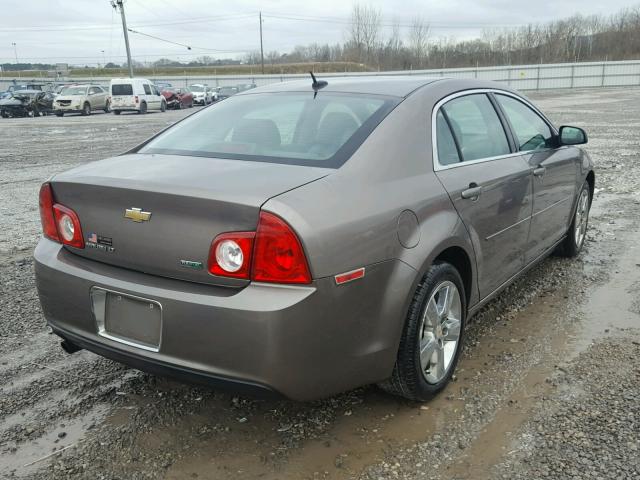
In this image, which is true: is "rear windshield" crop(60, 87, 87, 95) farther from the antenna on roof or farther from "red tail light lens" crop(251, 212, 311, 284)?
"red tail light lens" crop(251, 212, 311, 284)

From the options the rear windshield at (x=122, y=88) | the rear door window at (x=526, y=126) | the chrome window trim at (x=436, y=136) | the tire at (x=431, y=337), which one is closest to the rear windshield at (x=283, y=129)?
the chrome window trim at (x=436, y=136)

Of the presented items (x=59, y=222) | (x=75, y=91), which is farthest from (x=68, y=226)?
(x=75, y=91)

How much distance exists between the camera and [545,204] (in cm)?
418

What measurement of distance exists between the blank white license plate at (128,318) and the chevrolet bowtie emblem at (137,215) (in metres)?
0.32

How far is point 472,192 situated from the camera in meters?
3.15

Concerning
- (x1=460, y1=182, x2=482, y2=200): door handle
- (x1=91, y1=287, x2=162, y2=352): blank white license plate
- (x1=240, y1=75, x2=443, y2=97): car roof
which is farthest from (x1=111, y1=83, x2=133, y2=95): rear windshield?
(x1=91, y1=287, x2=162, y2=352): blank white license plate

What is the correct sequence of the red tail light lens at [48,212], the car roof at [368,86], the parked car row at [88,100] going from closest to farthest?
the red tail light lens at [48,212]
the car roof at [368,86]
the parked car row at [88,100]

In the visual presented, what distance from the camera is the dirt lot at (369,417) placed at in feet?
8.23

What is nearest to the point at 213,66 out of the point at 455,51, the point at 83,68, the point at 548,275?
the point at 83,68

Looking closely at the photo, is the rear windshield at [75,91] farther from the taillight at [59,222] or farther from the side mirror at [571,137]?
the taillight at [59,222]

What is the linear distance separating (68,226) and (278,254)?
3.81ft

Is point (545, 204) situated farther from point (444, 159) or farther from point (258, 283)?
point (258, 283)

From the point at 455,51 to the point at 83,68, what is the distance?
58233 mm

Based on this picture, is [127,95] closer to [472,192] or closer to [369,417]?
[472,192]
